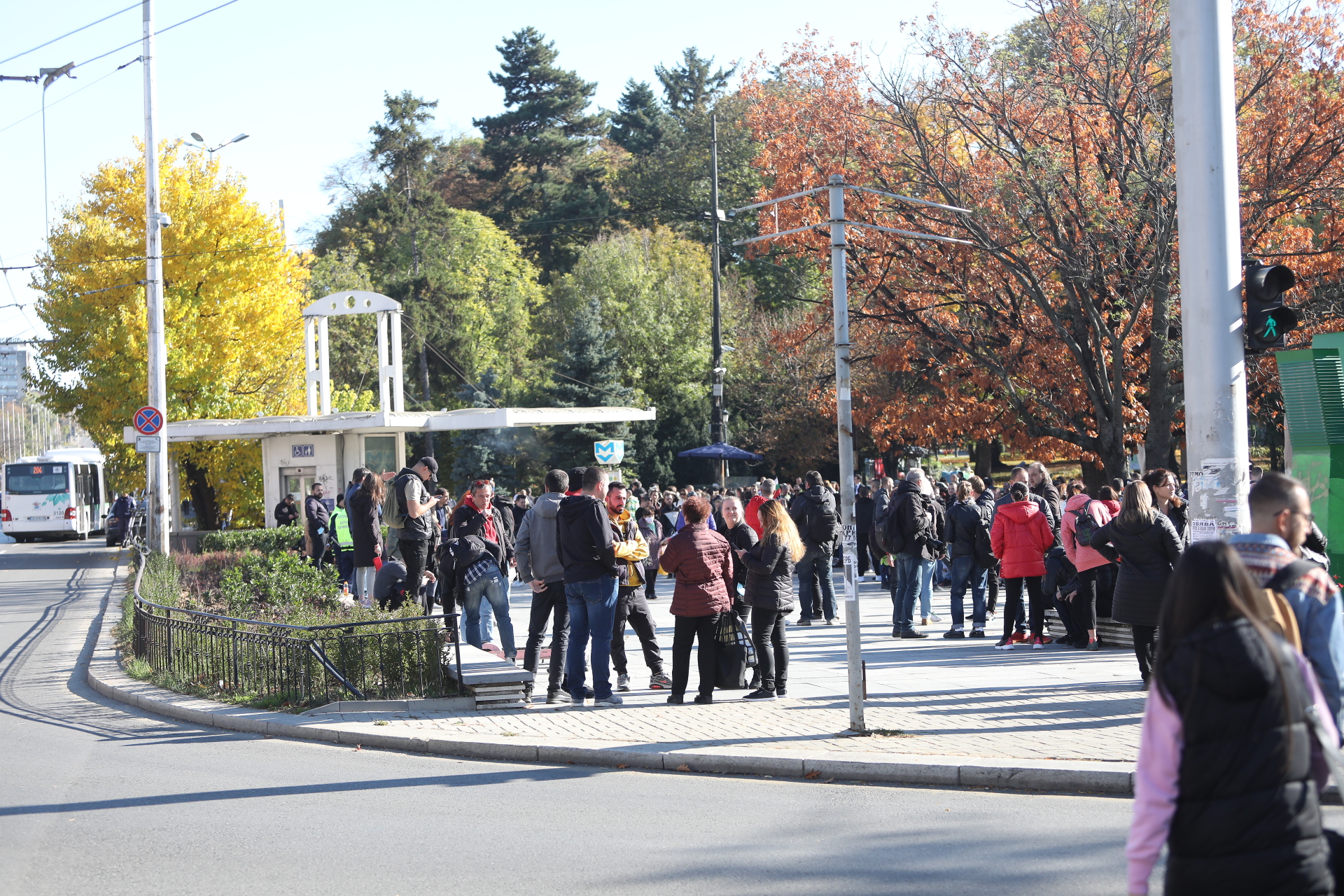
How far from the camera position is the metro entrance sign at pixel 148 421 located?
21328 mm

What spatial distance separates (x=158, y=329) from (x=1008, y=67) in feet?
53.5

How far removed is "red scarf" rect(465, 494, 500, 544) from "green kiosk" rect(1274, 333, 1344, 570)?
24.3 feet

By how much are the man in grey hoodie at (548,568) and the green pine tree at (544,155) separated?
52.4 m

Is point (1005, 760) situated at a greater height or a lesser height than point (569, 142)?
lesser

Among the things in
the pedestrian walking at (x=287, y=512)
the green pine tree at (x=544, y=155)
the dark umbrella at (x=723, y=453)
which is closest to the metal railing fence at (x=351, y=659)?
the pedestrian walking at (x=287, y=512)

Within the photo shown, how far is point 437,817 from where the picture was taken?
23.7 feet

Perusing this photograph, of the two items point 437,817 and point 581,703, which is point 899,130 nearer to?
point 581,703

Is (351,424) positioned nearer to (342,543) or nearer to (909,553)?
(342,543)

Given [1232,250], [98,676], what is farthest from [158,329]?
[1232,250]

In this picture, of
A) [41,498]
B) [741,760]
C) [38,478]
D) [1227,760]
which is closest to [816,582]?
[741,760]

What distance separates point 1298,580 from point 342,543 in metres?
15.2

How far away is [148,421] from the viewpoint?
70.4ft

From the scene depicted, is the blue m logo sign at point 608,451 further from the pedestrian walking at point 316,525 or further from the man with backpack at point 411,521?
the man with backpack at point 411,521

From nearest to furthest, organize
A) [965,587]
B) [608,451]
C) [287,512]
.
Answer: [965,587], [287,512], [608,451]
